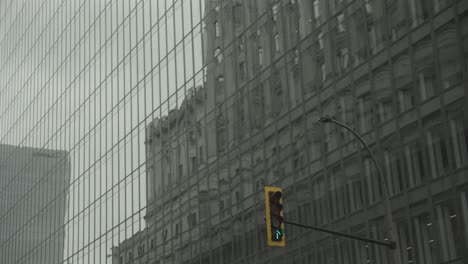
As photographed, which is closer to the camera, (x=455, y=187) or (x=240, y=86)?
(x=455, y=187)

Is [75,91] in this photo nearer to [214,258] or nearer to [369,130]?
[214,258]

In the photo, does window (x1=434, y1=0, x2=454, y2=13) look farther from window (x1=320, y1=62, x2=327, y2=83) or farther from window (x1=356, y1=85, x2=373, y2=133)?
window (x1=320, y1=62, x2=327, y2=83)

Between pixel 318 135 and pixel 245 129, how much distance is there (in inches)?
269

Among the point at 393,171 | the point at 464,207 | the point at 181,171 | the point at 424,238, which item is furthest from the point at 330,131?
the point at 181,171

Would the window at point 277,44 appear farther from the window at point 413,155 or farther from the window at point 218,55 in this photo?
the window at point 413,155

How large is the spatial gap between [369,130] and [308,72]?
535 centimetres

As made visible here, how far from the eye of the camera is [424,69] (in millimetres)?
30891

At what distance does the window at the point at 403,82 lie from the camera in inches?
1240

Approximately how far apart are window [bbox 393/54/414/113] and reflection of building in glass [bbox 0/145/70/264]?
40.6 meters

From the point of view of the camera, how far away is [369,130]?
33469 mm

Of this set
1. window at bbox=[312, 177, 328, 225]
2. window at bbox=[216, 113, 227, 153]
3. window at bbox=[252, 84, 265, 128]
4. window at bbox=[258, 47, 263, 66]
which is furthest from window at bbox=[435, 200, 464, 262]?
window at bbox=[216, 113, 227, 153]

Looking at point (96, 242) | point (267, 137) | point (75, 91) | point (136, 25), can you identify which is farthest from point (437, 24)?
point (75, 91)

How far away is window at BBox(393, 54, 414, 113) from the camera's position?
3150 cm

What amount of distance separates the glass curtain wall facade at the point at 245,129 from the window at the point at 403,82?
6 centimetres
